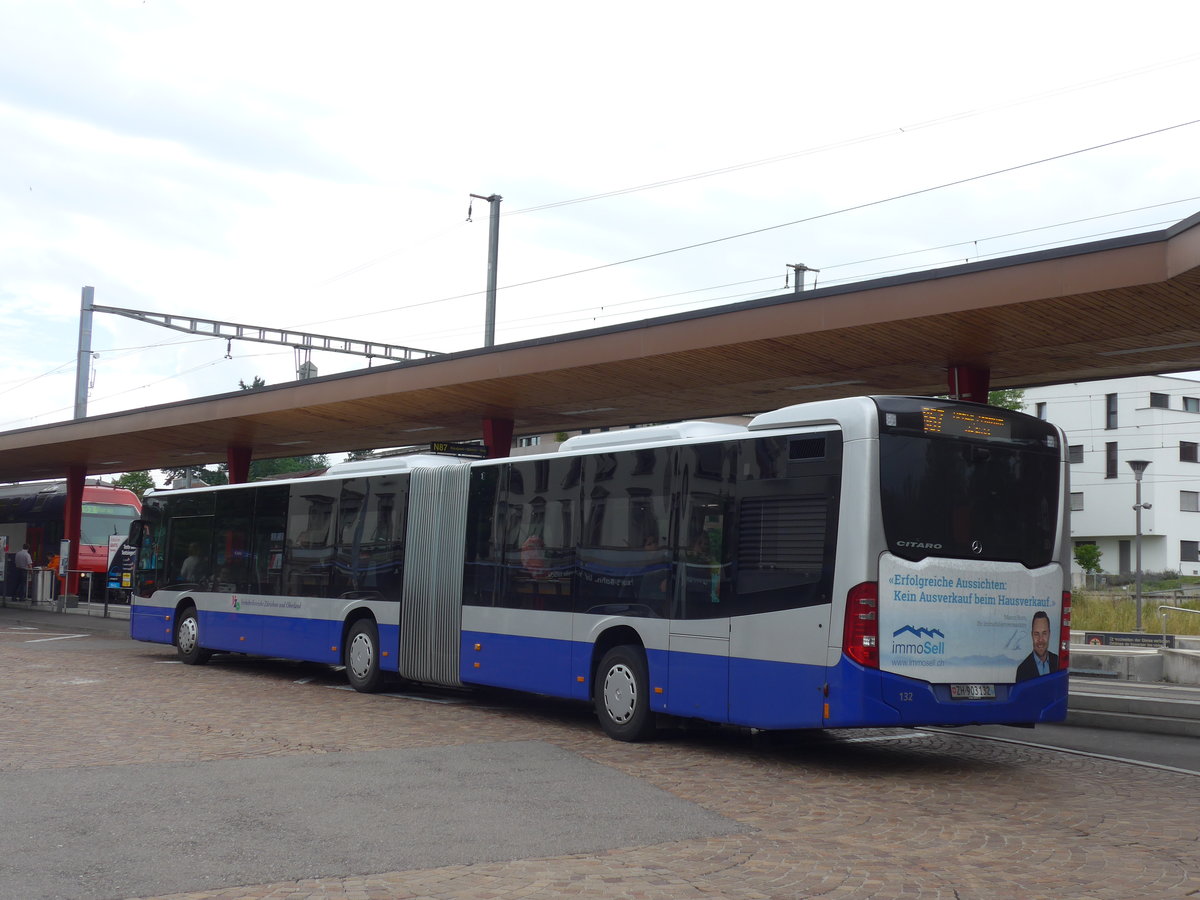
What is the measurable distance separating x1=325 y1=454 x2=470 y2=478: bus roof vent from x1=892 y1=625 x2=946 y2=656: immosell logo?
6.75m

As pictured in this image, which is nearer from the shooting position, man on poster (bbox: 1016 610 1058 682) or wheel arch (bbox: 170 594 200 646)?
man on poster (bbox: 1016 610 1058 682)

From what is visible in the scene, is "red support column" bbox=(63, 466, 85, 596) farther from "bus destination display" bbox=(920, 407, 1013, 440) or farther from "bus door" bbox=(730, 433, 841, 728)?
"bus destination display" bbox=(920, 407, 1013, 440)

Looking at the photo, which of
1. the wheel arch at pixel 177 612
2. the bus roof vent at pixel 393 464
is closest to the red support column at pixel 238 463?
the wheel arch at pixel 177 612

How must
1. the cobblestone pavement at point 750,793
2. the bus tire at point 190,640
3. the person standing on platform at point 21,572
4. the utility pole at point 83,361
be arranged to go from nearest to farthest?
1. the cobblestone pavement at point 750,793
2. the bus tire at point 190,640
3. the utility pole at point 83,361
4. the person standing on platform at point 21,572

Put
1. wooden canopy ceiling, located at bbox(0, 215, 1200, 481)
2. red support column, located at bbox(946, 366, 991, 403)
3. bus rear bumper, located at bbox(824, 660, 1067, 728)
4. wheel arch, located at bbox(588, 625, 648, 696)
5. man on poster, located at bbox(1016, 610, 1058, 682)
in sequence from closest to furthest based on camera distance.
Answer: bus rear bumper, located at bbox(824, 660, 1067, 728)
man on poster, located at bbox(1016, 610, 1058, 682)
wheel arch, located at bbox(588, 625, 648, 696)
wooden canopy ceiling, located at bbox(0, 215, 1200, 481)
red support column, located at bbox(946, 366, 991, 403)

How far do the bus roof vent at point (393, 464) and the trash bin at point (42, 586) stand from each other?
26.3 meters

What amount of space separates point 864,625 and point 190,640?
13.5m

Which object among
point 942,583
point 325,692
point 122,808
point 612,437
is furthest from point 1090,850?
point 325,692

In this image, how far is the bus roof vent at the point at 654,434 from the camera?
12032mm

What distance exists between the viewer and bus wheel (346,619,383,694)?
16.1 m

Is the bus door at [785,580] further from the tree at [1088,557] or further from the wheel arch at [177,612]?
the tree at [1088,557]

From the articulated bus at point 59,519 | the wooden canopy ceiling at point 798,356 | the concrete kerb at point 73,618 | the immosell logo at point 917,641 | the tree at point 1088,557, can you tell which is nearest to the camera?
the immosell logo at point 917,641

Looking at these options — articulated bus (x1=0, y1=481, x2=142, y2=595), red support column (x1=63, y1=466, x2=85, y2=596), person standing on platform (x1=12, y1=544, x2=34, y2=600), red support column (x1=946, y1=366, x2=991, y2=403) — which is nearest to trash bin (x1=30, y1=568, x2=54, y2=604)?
person standing on platform (x1=12, y1=544, x2=34, y2=600)

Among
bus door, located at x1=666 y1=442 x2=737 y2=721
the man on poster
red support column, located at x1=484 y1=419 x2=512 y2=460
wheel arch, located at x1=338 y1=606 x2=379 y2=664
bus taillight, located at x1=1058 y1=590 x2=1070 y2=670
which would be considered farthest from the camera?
red support column, located at x1=484 y1=419 x2=512 y2=460
